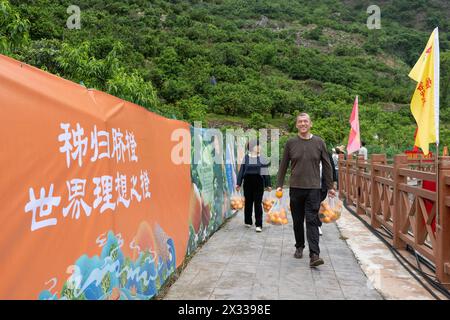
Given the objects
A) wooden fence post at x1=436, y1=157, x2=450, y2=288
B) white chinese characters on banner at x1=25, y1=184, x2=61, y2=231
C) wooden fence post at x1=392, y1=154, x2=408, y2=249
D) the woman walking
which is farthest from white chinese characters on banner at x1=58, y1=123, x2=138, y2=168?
the woman walking

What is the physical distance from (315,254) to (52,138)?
365 cm

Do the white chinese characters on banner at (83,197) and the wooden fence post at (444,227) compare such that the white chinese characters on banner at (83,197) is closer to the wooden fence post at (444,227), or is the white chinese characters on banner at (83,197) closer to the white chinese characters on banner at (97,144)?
the white chinese characters on banner at (97,144)

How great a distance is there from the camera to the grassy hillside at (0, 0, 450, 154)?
36.0 feet

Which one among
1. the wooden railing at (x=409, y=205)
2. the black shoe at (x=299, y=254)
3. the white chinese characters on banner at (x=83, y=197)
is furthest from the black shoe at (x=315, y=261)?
the white chinese characters on banner at (x=83, y=197)

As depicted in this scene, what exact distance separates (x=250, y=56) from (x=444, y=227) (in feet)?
186

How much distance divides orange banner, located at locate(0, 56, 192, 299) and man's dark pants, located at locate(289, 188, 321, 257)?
1888 millimetres

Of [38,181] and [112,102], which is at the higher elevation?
[112,102]

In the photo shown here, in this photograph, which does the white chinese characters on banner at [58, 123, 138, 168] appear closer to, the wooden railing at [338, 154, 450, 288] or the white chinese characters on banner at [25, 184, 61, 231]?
the white chinese characters on banner at [25, 184, 61, 231]

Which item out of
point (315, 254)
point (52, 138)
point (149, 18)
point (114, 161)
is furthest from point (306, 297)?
point (149, 18)

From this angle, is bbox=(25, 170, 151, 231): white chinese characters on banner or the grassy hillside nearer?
bbox=(25, 170, 151, 231): white chinese characters on banner

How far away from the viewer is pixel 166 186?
15.3ft

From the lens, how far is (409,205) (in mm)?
5699

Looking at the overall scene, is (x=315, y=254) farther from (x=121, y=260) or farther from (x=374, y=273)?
(x=121, y=260)

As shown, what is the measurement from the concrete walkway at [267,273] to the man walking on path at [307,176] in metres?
0.42
